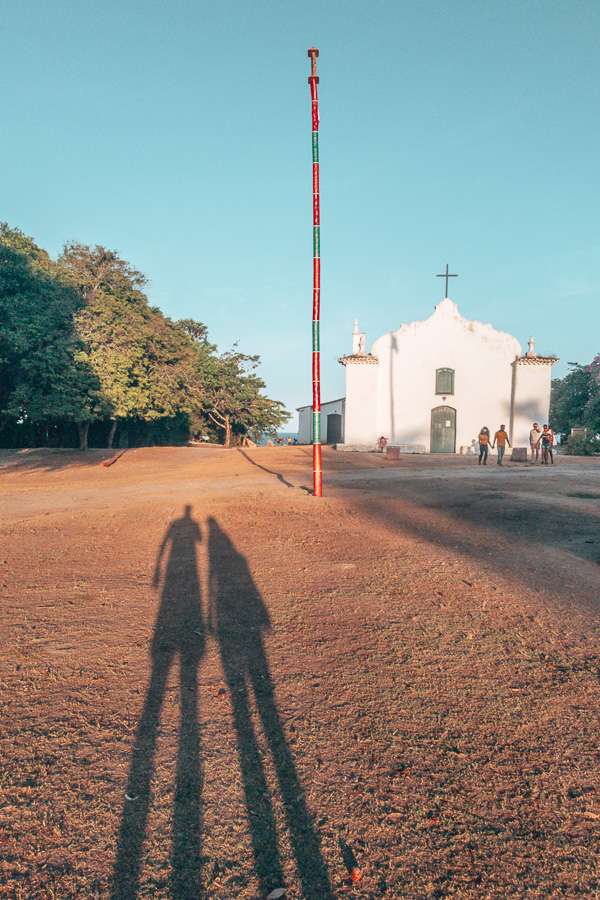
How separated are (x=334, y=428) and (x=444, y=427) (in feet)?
43.2

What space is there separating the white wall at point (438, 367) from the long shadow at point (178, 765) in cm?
2300

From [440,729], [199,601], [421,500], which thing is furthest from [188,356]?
[440,729]

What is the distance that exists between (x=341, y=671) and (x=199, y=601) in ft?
5.93

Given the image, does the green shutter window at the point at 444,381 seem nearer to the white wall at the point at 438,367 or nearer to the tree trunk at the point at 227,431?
the white wall at the point at 438,367

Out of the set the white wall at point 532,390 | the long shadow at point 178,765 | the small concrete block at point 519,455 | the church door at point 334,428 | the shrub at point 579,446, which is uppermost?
the white wall at point 532,390

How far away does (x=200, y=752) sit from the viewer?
2.55m

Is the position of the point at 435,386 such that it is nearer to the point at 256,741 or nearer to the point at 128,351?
the point at 128,351

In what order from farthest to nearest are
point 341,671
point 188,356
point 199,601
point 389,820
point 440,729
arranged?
point 188,356 → point 199,601 → point 341,671 → point 440,729 → point 389,820

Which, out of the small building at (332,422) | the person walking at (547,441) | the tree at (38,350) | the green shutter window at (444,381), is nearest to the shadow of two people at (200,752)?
the person walking at (547,441)

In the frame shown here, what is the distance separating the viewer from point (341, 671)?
3.36 meters

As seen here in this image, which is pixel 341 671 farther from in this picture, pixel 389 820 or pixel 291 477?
pixel 291 477

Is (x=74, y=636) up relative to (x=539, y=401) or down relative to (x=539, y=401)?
down

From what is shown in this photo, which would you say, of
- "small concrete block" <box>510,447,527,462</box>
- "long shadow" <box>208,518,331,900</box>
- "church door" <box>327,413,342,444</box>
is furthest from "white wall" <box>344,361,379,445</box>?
"long shadow" <box>208,518,331,900</box>

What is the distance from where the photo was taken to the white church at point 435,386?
26484mm
